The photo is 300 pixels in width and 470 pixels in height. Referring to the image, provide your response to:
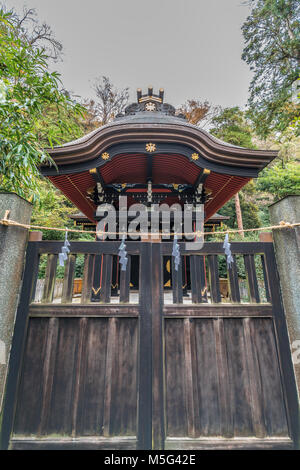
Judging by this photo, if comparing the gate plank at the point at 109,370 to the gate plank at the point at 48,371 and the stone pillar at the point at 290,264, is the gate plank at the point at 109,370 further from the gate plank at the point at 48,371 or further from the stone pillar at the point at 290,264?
the stone pillar at the point at 290,264

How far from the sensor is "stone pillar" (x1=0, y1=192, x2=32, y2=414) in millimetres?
1922

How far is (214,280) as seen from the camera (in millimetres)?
2195

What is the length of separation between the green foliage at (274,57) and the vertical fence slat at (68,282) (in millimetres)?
10587

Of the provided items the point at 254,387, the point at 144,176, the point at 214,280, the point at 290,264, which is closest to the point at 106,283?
the point at 214,280

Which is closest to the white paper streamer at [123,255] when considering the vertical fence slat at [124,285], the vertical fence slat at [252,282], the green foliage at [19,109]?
the vertical fence slat at [124,285]

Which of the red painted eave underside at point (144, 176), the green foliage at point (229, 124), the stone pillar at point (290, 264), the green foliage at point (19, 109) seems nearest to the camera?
the stone pillar at point (290, 264)

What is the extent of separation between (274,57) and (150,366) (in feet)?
45.6

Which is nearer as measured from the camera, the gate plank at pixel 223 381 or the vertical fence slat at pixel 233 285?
the gate plank at pixel 223 381

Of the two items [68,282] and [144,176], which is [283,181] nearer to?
[144,176]

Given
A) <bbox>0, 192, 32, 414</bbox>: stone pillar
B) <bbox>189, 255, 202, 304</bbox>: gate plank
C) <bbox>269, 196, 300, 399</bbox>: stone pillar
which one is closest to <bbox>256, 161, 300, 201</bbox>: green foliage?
<bbox>269, 196, 300, 399</bbox>: stone pillar

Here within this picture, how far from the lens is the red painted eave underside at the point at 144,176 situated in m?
4.74

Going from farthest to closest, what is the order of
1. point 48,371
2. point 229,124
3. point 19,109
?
point 229,124
point 19,109
point 48,371

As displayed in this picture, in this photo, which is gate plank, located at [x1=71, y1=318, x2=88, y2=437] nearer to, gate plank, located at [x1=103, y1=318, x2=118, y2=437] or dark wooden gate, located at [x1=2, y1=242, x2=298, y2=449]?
dark wooden gate, located at [x1=2, y1=242, x2=298, y2=449]
